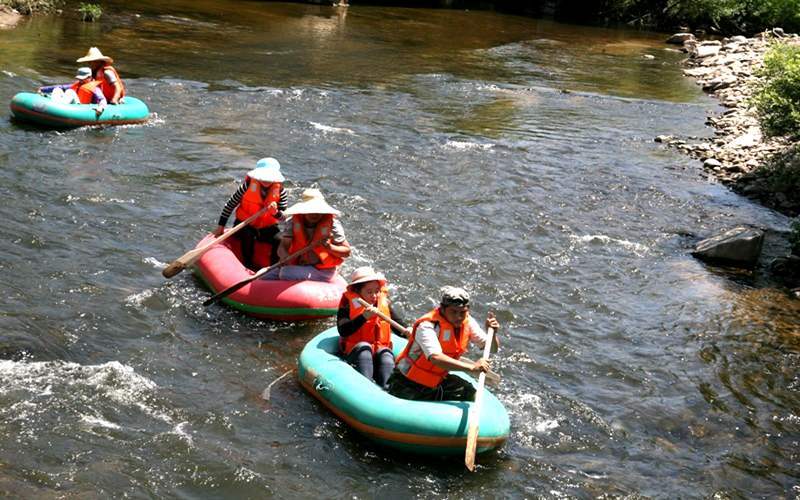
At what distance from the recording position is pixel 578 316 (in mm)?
9547

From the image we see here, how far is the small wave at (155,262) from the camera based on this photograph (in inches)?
380

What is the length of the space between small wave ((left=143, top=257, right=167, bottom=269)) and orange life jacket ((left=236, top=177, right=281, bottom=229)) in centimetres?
96

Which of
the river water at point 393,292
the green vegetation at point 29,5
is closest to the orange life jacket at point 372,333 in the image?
the river water at point 393,292

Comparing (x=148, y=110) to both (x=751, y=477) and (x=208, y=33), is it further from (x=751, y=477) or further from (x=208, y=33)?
(x=751, y=477)

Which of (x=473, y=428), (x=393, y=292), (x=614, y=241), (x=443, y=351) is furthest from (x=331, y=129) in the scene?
(x=473, y=428)

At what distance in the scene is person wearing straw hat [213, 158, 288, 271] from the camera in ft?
30.6

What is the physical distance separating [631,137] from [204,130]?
7.75 m

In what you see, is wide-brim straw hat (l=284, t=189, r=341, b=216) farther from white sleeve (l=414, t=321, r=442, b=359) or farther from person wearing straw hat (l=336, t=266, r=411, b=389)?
white sleeve (l=414, t=321, r=442, b=359)

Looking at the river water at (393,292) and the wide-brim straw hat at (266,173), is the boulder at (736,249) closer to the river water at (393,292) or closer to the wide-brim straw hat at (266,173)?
the river water at (393,292)

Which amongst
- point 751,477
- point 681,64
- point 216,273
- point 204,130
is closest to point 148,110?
point 204,130

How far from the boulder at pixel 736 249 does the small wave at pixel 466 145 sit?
194 inches

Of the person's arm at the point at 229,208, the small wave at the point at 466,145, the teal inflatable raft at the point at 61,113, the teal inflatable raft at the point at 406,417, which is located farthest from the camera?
the small wave at the point at 466,145

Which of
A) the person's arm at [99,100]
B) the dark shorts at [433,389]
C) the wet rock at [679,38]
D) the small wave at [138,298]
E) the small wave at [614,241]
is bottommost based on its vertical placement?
the small wave at [138,298]

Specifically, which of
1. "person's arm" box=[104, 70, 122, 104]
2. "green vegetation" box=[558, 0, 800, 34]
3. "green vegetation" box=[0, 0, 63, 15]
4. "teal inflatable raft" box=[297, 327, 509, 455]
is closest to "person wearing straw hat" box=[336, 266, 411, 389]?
"teal inflatable raft" box=[297, 327, 509, 455]
